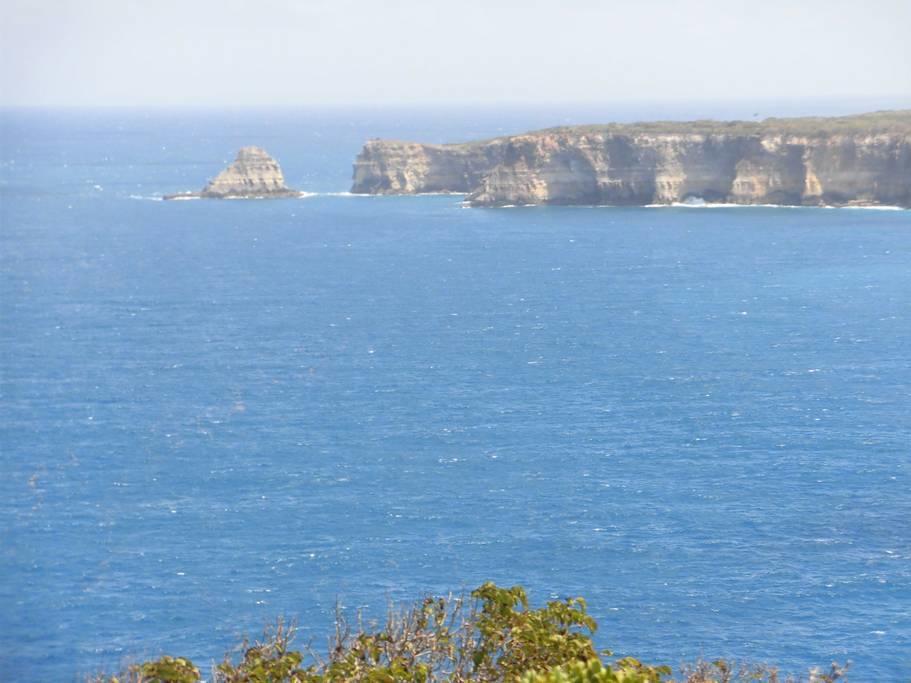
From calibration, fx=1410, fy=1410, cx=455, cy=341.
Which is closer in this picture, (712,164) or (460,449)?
(460,449)

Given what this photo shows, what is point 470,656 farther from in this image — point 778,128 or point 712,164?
point 778,128

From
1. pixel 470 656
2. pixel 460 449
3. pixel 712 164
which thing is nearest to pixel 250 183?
pixel 712 164

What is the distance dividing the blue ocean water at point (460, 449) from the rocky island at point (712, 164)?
31.5 metres

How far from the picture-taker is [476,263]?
429 feet

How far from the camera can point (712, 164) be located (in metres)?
166

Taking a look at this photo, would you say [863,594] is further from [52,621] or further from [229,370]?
[229,370]

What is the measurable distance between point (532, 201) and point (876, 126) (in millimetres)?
41786

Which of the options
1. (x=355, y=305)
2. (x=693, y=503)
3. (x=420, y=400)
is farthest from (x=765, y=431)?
(x=355, y=305)

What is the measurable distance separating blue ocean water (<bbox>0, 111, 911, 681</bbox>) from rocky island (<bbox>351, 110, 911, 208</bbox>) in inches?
1241

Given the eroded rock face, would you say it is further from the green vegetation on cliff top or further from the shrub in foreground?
the shrub in foreground

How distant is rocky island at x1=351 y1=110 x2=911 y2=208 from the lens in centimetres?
15925

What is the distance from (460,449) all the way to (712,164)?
348ft

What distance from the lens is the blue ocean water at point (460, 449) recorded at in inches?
1972

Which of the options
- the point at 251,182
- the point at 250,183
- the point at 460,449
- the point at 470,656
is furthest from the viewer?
the point at 251,182
